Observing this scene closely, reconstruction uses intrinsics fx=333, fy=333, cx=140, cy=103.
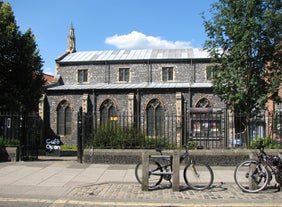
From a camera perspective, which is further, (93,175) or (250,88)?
(250,88)

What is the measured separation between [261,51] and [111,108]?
2363cm

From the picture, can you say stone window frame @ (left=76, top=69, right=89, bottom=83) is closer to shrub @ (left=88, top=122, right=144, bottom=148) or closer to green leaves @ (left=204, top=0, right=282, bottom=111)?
shrub @ (left=88, top=122, right=144, bottom=148)

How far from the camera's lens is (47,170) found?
37.9 ft

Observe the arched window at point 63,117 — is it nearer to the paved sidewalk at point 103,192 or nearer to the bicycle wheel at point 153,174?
the paved sidewalk at point 103,192

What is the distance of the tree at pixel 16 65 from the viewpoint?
24406 mm

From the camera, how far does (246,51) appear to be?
1255cm

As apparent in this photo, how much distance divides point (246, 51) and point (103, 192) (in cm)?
778

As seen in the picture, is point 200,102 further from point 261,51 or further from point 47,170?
point 47,170

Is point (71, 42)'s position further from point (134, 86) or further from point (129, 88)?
point (129, 88)

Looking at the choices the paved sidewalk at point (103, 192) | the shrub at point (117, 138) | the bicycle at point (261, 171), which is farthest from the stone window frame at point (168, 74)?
the bicycle at point (261, 171)

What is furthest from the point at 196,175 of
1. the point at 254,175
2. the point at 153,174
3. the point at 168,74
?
the point at 168,74

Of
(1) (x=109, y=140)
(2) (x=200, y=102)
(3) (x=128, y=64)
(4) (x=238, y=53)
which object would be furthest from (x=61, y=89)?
(4) (x=238, y=53)

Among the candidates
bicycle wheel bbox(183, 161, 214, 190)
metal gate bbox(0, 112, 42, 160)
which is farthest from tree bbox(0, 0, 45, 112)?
bicycle wheel bbox(183, 161, 214, 190)

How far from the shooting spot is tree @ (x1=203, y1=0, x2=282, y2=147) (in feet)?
40.6
